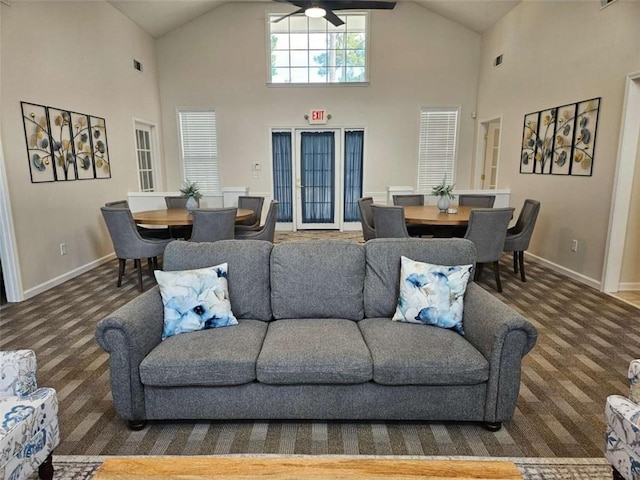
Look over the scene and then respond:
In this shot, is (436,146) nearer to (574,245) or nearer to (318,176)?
(318,176)

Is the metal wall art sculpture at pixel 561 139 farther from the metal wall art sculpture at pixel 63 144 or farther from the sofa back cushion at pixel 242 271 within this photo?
the metal wall art sculpture at pixel 63 144

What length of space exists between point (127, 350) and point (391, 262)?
1.48 m

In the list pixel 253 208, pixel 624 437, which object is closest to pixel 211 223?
pixel 253 208

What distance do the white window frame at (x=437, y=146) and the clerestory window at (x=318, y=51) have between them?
57.2 inches

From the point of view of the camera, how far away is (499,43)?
20.6ft

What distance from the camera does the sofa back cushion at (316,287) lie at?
234 cm

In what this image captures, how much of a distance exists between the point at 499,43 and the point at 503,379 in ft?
20.2

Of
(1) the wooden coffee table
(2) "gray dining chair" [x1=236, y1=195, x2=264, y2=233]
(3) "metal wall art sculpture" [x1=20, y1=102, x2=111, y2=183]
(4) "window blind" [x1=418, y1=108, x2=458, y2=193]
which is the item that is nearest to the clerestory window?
(4) "window blind" [x1=418, y1=108, x2=458, y2=193]

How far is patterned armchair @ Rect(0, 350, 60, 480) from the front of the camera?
136cm

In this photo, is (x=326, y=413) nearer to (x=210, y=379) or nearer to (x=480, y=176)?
(x=210, y=379)

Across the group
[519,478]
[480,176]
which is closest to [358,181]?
[480,176]

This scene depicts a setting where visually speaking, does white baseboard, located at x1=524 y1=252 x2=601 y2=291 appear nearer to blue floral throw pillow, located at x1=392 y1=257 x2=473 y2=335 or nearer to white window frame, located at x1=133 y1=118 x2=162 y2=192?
blue floral throw pillow, located at x1=392 y1=257 x2=473 y2=335

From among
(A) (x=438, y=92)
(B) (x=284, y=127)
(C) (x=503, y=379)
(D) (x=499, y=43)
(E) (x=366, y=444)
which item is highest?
(D) (x=499, y=43)

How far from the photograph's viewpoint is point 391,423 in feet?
6.66
